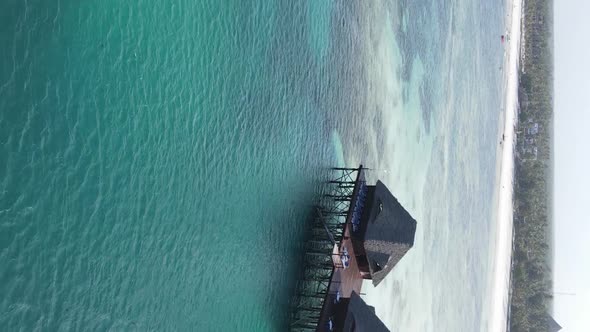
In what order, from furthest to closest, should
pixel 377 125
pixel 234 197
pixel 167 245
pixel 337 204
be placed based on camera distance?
pixel 377 125 → pixel 337 204 → pixel 234 197 → pixel 167 245

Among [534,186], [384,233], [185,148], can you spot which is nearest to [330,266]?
[384,233]

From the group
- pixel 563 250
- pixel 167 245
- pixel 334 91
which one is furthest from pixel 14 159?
pixel 563 250

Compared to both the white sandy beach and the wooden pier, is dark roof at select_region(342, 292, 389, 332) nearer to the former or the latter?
the wooden pier

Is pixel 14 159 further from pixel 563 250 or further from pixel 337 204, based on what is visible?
pixel 563 250

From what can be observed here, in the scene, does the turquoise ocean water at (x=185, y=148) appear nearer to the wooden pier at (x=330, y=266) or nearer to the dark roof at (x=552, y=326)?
the wooden pier at (x=330, y=266)

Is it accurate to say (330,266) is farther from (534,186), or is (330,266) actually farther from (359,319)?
(534,186)

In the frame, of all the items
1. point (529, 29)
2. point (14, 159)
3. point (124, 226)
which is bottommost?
point (124, 226)

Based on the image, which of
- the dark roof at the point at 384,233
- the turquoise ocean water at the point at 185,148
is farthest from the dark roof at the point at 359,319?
the turquoise ocean water at the point at 185,148
